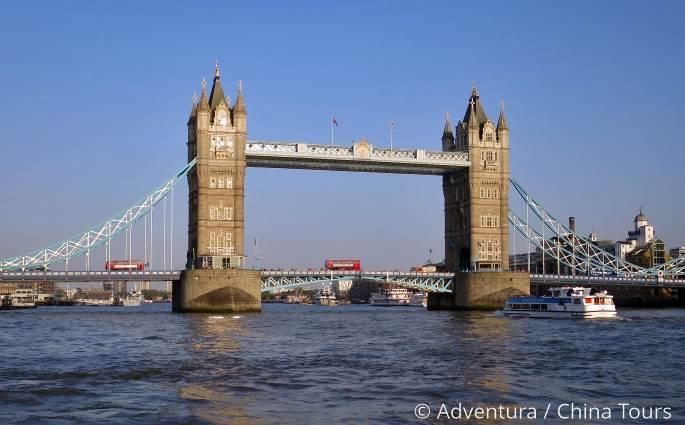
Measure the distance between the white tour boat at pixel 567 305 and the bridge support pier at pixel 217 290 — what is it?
25.7 m

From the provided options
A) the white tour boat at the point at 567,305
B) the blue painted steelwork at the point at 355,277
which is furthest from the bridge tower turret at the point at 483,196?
the white tour boat at the point at 567,305

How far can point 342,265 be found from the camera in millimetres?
98812

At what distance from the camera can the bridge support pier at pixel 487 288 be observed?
3757 inches

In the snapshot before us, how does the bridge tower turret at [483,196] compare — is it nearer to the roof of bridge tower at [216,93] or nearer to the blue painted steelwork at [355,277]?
the blue painted steelwork at [355,277]

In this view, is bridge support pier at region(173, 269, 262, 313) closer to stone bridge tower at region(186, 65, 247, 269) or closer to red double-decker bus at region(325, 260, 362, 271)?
stone bridge tower at region(186, 65, 247, 269)

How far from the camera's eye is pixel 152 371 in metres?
33.6

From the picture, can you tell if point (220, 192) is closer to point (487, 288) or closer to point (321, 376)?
point (487, 288)

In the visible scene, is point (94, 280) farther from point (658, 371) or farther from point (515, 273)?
point (658, 371)

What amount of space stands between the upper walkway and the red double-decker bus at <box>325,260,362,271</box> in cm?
1065

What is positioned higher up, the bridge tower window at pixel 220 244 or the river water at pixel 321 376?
the bridge tower window at pixel 220 244

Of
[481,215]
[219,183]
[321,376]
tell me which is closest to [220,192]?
[219,183]

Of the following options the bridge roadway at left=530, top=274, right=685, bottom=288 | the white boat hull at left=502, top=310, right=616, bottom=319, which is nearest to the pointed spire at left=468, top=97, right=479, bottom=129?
the bridge roadway at left=530, top=274, right=685, bottom=288

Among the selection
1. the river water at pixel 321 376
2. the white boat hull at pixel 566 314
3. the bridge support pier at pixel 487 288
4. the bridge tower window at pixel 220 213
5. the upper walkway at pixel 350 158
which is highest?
the upper walkway at pixel 350 158

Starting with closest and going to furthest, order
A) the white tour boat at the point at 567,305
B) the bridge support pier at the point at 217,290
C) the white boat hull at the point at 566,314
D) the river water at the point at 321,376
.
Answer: the river water at the point at 321,376
the white boat hull at the point at 566,314
the white tour boat at the point at 567,305
the bridge support pier at the point at 217,290
